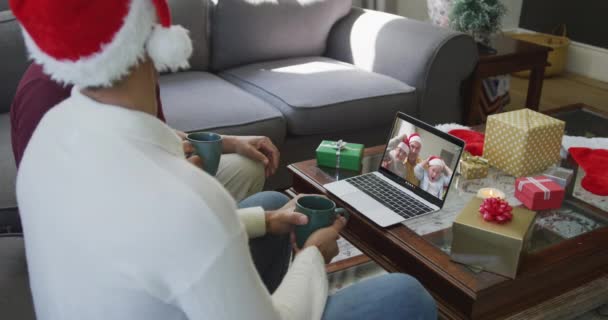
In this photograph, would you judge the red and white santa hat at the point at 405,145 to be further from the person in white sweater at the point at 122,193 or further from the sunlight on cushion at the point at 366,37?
the sunlight on cushion at the point at 366,37

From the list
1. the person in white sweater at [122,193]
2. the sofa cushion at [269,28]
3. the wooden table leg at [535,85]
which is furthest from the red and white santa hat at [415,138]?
the wooden table leg at [535,85]

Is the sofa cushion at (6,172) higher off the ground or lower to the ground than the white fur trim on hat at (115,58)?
lower

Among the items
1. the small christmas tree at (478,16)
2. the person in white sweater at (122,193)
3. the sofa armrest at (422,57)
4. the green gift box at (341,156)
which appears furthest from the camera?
the small christmas tree at (478,16)

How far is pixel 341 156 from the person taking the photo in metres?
1.68

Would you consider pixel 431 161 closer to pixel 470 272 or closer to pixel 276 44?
pixel 470 272

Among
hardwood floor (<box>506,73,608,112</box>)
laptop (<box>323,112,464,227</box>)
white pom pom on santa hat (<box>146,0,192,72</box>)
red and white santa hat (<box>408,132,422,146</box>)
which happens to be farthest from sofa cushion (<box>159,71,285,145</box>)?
hardwood floor (<box>506,73,608,112</box>)

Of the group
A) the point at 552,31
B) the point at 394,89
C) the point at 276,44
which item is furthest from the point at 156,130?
the point at 552,31

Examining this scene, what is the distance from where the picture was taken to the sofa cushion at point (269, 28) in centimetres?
263

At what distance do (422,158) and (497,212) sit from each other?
0.31 metres

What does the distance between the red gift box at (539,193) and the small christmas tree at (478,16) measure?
4.82 ft

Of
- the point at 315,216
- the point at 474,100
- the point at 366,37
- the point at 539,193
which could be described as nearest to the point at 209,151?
the point at 315,216

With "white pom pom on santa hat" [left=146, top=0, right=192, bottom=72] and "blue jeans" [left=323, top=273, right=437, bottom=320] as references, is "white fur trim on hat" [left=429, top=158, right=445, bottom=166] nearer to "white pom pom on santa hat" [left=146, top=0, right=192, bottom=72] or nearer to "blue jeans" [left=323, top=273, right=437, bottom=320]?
"blue jeans" [left=323, top=273, right=437, bottom=320]

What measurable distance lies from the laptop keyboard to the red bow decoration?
0.22 meters

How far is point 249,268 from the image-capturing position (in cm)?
72
